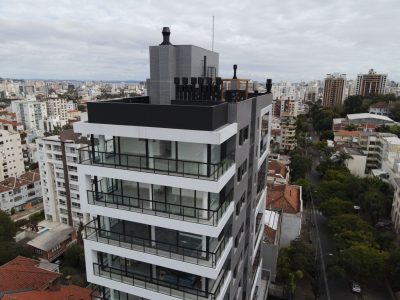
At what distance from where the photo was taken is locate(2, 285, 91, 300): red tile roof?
24.4 m

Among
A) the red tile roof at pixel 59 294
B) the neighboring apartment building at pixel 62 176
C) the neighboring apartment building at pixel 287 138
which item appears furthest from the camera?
the neighboring apartment building at pixel 287 138

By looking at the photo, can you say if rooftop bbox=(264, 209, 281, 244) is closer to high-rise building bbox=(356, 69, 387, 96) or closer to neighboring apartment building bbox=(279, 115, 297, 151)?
neighboring apartment building bbox=(279, 115, 297, 151)

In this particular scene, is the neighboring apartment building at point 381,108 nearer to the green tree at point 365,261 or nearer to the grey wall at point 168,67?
the green tree at point 365,261

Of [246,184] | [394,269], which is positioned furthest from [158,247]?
[394,269]

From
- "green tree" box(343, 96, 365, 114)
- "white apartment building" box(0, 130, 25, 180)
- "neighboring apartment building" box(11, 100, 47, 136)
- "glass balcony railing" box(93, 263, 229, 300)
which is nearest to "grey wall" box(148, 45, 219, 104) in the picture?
"glass balcony railing" box(93, 263, 229, 300)

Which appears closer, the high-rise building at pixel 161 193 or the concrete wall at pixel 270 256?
the high-rise building at pixel 161 193

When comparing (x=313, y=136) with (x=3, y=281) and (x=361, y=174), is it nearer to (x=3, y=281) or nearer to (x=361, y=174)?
(x=361, y=174)

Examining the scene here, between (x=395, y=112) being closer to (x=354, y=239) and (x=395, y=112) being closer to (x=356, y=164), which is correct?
(x=356, y=164)

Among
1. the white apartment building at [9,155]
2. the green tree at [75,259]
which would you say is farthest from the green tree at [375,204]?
the white apartment building at [9,155]

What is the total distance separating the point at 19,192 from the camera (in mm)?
66500

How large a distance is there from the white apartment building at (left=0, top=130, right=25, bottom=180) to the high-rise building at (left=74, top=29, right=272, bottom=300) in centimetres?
7515

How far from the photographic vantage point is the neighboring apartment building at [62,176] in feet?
164

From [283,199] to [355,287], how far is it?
1526 cm

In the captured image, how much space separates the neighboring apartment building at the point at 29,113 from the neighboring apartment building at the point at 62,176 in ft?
277
